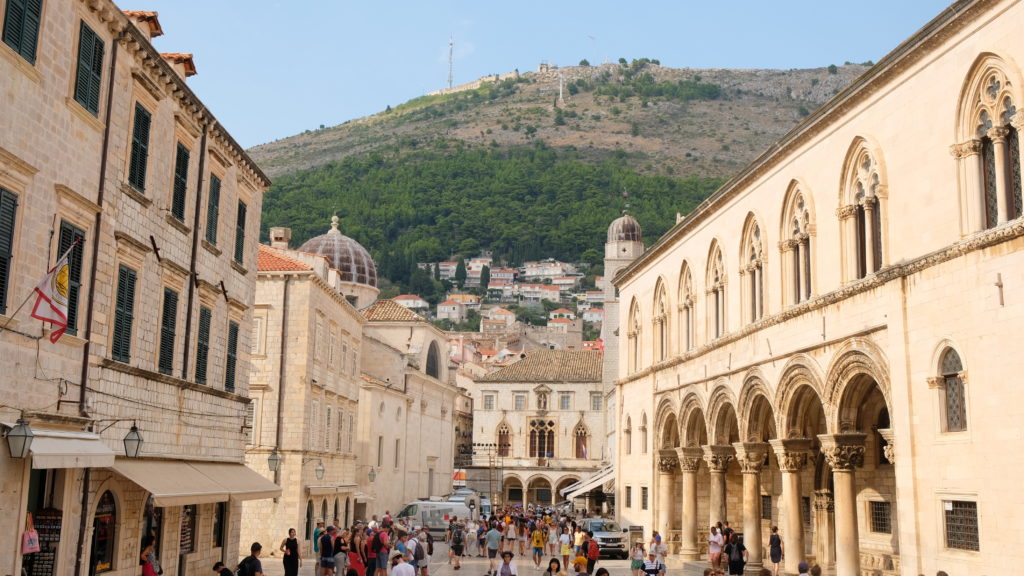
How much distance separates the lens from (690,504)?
32812mm

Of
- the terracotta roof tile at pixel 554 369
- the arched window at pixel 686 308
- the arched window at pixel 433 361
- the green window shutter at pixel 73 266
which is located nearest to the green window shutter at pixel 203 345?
the green window shutter at pixel 73 266

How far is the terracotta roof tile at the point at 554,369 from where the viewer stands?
84.3 m

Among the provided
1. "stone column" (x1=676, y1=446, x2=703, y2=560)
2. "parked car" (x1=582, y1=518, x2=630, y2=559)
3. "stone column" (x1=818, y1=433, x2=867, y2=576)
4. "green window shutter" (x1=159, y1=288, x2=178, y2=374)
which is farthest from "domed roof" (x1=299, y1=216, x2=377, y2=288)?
"stone column" (x1=818, y1=433, x2=867, y2=576)

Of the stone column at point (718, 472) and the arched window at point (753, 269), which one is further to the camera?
the stone column at point (718, 472)

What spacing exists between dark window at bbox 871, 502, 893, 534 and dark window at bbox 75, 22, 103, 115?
62.6ft

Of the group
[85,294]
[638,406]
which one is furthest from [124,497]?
[638,406]

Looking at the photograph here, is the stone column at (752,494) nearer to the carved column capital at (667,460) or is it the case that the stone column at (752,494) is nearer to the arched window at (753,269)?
the arched window at (753,269)

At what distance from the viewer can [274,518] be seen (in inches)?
1383

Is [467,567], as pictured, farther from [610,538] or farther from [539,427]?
[539,427]

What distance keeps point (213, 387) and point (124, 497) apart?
4.80 metres

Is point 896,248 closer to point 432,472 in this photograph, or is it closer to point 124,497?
point 124,497

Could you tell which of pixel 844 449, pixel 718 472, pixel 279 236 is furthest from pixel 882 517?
pixel 279 236

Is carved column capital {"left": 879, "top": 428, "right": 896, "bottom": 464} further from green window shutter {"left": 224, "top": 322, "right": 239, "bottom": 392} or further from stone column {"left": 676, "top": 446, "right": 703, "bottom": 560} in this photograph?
green window shutter {"left": 224, "top": 322, "right": 239, "bottom": 392}

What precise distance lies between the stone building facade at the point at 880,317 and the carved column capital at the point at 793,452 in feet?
0.18
